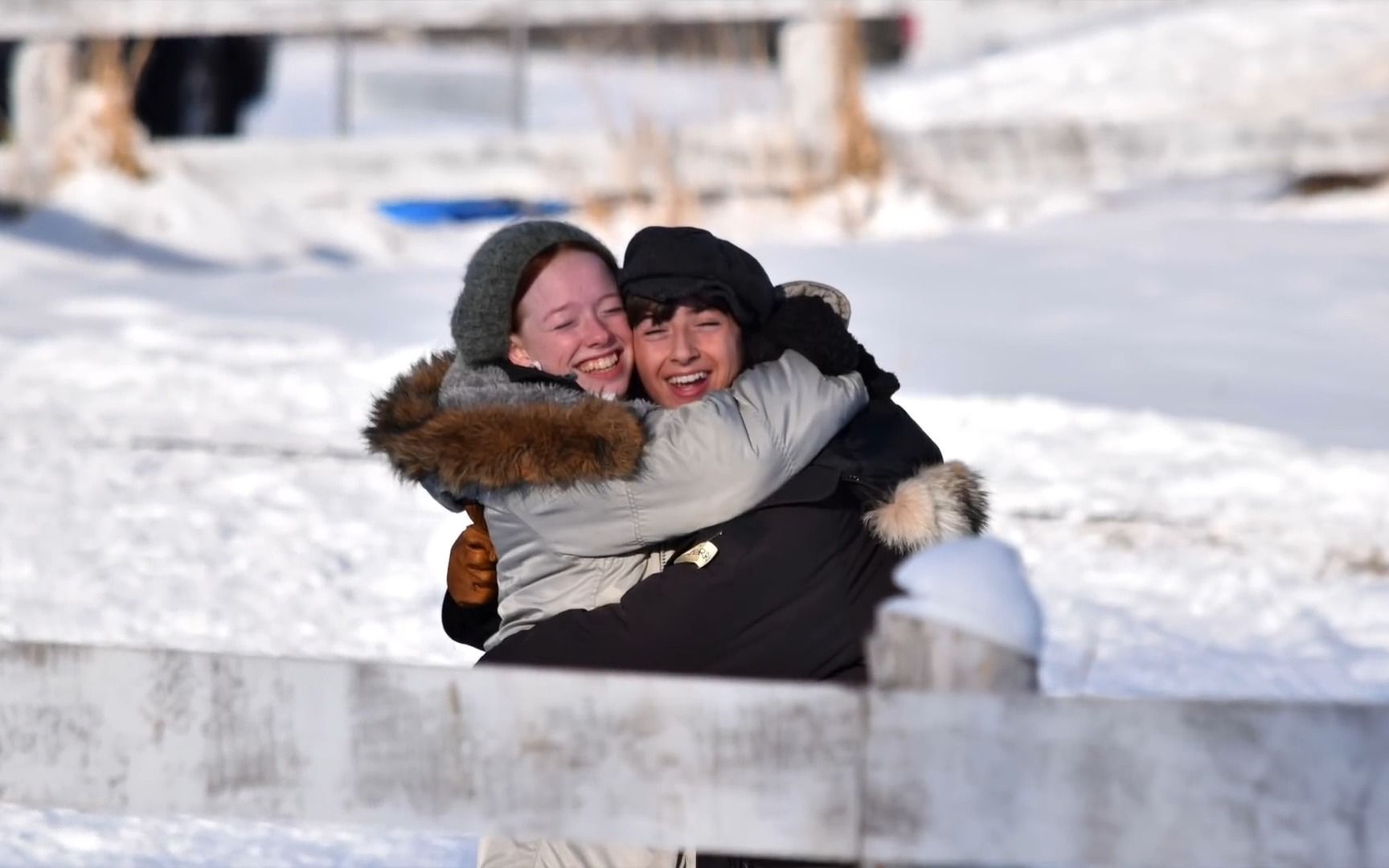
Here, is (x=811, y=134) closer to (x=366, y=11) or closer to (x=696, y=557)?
(x=366, y=11)

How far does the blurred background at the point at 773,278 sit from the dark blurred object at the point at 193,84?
3 centimetres

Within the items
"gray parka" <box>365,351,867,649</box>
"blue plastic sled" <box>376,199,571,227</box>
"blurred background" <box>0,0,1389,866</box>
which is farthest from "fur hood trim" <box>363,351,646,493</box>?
"blue plastic sled" <box>376,199,571,227</box>

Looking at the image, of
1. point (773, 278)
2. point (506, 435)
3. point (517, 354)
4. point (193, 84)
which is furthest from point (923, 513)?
point (193, 84)

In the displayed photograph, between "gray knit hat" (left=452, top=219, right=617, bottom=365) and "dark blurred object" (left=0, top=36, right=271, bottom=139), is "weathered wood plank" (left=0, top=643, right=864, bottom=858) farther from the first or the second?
"dark blurred object" (left=0, top=36, right=271, bottom=139)

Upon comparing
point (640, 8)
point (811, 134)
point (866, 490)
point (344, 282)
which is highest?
point (640, 8)

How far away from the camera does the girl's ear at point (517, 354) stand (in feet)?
10.6

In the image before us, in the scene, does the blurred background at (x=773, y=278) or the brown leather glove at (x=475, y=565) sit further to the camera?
the blurred background at (x=773, y=278)

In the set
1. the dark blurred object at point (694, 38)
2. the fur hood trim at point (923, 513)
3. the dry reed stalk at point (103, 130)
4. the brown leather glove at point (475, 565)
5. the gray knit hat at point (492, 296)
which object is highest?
the dark blurred object at point (694, 38)

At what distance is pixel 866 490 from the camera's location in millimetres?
2898

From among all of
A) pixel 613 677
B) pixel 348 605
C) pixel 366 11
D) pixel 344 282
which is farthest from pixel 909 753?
pixel 366 11

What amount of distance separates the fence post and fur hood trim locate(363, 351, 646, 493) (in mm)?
885

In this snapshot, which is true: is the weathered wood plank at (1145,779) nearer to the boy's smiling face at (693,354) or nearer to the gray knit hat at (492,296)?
the boy's smiling face at (693,354)

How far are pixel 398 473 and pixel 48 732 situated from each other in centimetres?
96

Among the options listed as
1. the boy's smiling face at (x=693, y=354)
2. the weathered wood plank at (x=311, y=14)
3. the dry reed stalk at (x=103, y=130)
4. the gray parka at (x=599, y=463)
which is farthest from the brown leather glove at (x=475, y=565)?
the dry reed stalk at (x=103, y=130)
